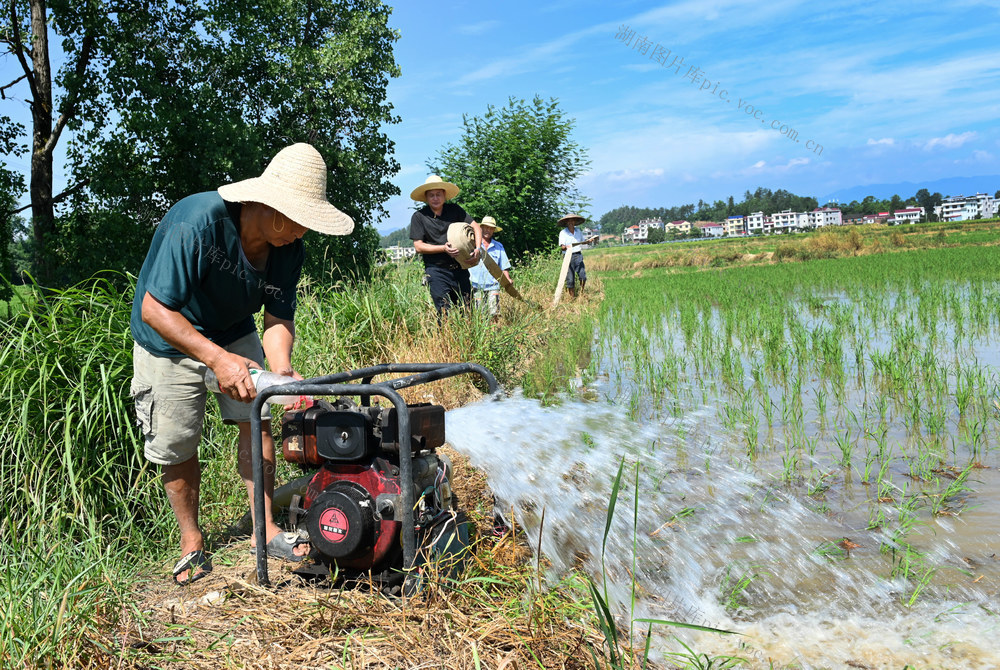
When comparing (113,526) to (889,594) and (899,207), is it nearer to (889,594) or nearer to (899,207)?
(889,594)

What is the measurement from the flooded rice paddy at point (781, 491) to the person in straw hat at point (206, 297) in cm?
142

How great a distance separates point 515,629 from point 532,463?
2091mm

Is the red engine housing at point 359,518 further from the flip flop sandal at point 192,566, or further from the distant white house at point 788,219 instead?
the distant white house at point 788,219

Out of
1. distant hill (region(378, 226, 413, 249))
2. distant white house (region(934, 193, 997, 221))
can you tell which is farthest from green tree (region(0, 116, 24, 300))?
distant white house (region(934, 193, 997, 221))

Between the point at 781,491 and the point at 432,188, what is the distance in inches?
177

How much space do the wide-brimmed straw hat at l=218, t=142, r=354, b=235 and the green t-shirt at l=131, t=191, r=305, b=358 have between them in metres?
0.14

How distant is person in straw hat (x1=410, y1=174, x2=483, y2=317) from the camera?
21.9ft

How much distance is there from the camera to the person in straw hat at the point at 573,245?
1342 centimetres

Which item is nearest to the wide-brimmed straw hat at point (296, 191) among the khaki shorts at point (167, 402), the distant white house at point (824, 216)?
the khaki shorts at point (167, 402)

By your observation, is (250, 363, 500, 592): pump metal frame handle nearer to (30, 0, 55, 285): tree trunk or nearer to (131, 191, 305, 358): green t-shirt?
(131, 191, 305, 358): green t-shirt

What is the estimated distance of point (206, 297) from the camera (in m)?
2.89

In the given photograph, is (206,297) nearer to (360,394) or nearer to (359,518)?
(360,394)

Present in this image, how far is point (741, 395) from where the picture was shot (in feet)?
19.7

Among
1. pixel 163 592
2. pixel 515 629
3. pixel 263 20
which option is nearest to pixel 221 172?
pixel 263 20
